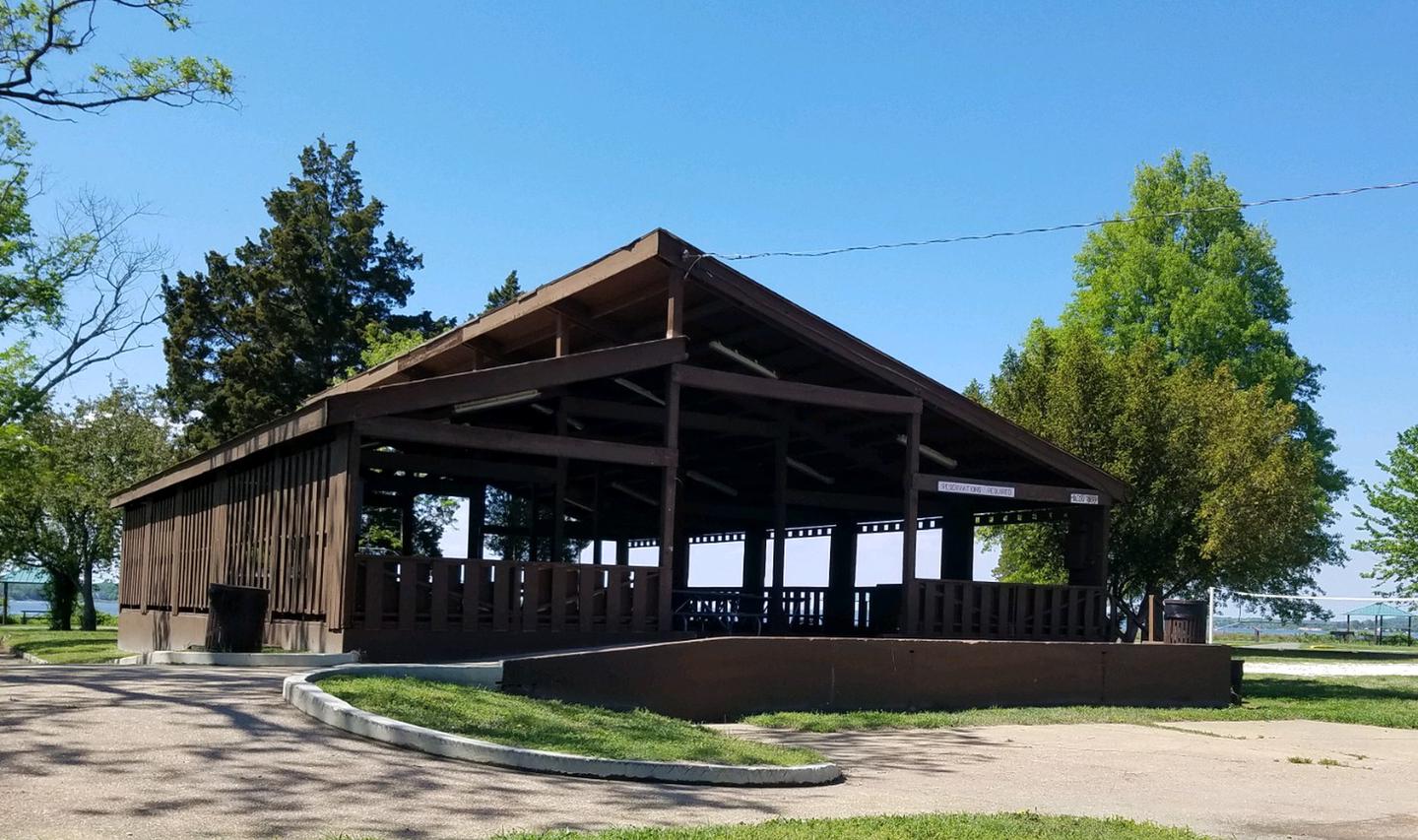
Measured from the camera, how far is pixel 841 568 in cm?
2406

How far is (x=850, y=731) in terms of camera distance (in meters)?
14.7

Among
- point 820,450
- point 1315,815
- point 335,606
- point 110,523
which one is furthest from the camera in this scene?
point 110,523

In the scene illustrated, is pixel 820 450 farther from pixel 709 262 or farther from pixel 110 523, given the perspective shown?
pixel 110 523

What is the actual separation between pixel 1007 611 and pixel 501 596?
25.4 feet

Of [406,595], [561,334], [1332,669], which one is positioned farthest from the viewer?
[1332,669]

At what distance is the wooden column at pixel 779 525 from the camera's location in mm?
19438

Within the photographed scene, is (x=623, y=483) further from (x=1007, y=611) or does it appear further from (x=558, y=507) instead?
(x=1007, y=611)

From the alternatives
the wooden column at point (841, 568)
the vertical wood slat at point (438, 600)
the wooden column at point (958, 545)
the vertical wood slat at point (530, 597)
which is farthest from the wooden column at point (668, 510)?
the wooden column at point (958, 545)

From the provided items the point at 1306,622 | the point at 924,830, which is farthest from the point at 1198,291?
the point at 924,830

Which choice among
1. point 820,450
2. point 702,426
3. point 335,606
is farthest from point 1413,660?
point 335,606

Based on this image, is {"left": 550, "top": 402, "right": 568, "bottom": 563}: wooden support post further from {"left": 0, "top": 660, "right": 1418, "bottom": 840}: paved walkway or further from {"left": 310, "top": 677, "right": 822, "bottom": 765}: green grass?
{"left": 310, "top": 677, "right": 822, "bottom": 765}: green grass

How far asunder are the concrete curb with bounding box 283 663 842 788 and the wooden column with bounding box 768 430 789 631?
30.0ft

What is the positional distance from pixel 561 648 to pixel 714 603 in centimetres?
735

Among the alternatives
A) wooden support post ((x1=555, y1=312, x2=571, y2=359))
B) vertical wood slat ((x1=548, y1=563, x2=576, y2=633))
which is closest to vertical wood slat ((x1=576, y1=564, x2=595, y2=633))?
vertical wood slat ((x1=548, y1=563, x2=576, y2=633))
